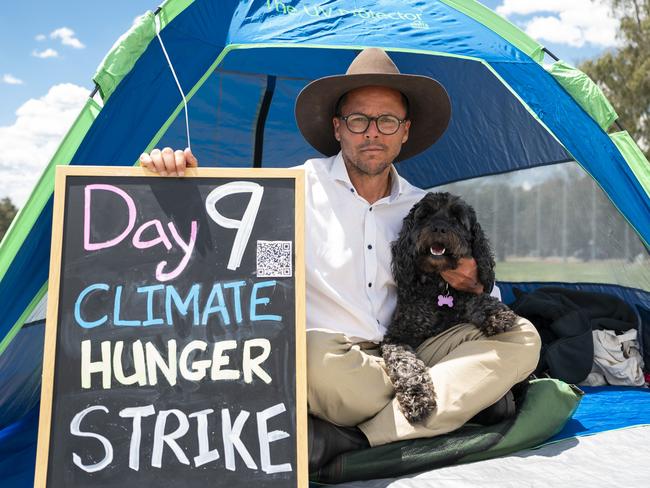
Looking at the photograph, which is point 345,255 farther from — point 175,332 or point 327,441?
point 175,332

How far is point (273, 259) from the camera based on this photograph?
2.14m

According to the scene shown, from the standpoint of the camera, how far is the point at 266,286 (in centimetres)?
211

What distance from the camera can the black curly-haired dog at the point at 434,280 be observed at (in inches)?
108

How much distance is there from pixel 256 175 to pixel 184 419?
872 millimetres

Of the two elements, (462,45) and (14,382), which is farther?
(462,45)

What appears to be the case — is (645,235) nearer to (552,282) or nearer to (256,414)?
(552,282)

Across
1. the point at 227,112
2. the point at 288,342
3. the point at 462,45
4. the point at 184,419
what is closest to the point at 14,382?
the point at 184,419

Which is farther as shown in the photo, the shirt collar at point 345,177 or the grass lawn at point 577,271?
the grass lawn at point 577,271

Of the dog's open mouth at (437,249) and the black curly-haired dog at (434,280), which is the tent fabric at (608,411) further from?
the dog's open mouth at (437,249)

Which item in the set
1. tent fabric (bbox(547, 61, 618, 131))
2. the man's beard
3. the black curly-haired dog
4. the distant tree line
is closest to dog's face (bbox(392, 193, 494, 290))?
the black curly-haired dog

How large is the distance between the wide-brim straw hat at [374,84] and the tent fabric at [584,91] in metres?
0.65

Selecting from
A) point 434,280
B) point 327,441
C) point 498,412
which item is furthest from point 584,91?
point 327,441

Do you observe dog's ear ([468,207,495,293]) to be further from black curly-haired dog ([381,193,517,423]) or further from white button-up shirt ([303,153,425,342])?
white button-up shirt ([303,153,425,342])

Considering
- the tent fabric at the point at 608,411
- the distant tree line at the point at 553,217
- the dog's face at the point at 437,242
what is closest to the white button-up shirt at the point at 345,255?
the dog's face at the point at 437,242
